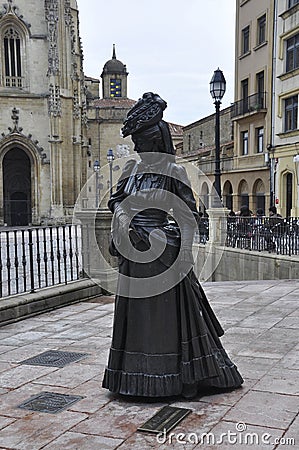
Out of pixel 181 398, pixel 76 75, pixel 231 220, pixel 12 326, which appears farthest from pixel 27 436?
pixel 76 75

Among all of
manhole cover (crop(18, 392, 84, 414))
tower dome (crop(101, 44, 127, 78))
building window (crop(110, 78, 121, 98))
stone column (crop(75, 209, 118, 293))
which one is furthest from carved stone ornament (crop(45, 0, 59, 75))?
Result: tower dome (crop(101, 44, 127, 78))

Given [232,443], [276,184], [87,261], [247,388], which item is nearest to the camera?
[232,443]

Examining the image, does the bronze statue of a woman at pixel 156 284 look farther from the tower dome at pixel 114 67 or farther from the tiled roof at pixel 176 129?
the tower dome at pixel 114 67

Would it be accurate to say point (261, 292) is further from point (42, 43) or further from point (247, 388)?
point (42, 43)

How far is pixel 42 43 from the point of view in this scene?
38.6m

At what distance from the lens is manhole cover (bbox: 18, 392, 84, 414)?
4.15 meters

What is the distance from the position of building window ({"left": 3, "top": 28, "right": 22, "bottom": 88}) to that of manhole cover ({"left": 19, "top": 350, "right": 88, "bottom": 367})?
36.5m

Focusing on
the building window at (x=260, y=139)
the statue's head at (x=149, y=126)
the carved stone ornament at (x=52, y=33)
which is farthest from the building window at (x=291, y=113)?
the statue's head at (x=149, y=126)

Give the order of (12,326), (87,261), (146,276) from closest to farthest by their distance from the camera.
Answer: (146,276)
(12,326)
(87,261)

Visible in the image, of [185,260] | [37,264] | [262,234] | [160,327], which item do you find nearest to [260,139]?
[262,234]

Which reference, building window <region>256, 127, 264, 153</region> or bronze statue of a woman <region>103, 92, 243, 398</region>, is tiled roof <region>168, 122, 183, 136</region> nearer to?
building window <region>256, 127, 264, 153</region>

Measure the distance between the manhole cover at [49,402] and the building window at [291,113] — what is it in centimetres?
2298

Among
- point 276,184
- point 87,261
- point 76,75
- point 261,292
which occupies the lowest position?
point 261,292

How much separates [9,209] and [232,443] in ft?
126
